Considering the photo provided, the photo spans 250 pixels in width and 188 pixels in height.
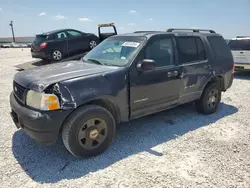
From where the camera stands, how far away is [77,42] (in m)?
10.8

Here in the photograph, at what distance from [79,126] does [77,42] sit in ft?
28.0

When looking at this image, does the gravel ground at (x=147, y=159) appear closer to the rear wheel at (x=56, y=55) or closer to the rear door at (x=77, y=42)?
the rear wheel at (x=56, y=55)

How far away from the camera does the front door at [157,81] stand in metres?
3.56

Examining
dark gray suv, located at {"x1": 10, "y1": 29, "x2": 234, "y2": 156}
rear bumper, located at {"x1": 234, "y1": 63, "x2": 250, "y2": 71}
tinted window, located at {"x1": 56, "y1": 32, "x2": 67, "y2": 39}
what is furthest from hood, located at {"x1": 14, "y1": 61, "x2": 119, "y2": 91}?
rear bumper, located at {"x1": 234, "y1": 63, "x2": 250, "y2": 71}

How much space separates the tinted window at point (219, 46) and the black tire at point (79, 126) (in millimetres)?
3133

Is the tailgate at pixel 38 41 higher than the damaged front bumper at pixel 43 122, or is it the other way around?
the tailgate at pixel 38 41

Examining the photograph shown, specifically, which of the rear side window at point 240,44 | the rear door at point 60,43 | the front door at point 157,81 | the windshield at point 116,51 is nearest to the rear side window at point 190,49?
the front door at point 157,81

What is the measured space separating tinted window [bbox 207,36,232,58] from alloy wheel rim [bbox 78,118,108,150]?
3.27 metres

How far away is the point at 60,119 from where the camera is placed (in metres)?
2.83

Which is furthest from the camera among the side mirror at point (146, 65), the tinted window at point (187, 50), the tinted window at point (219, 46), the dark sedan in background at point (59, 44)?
the dark sedan in background at point (59, 44)

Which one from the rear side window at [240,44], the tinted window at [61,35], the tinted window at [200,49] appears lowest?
the rear side window at [240,44]

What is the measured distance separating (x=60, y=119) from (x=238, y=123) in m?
3.68

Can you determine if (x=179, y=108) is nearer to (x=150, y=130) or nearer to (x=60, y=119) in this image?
(x=150, y=130)

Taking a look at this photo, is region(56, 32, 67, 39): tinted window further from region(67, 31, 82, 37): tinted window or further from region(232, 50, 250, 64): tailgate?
region(232, 50, 250, 64): tailgate
